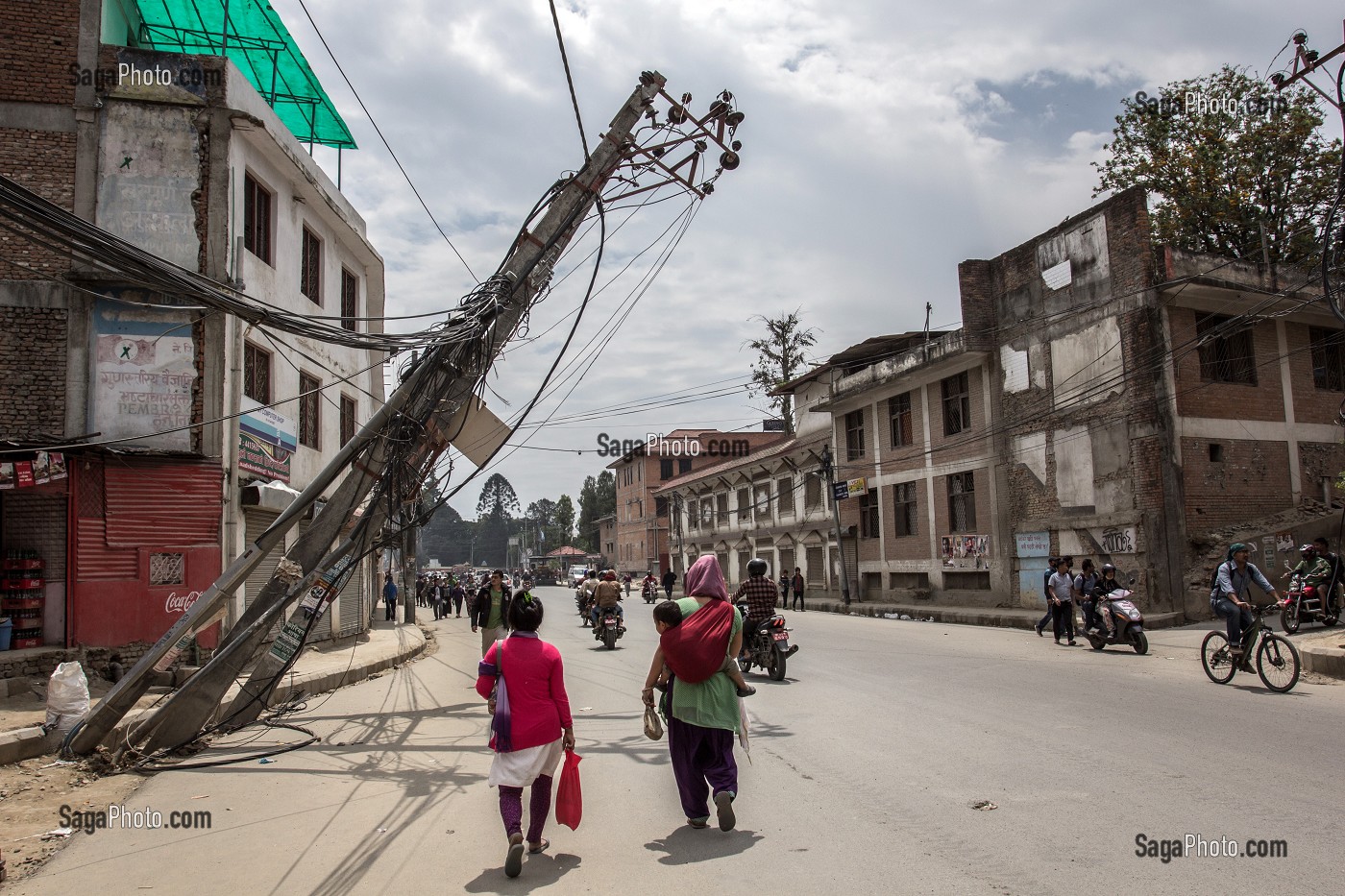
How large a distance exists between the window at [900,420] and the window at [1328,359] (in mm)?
11417

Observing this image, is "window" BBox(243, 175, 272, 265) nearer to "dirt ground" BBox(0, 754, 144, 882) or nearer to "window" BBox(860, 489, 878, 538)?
"dirt ground" BBox(0, 754, 144, 882)

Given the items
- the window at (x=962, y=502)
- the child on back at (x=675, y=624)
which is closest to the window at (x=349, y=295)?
the child on back at (x=675, y=624)

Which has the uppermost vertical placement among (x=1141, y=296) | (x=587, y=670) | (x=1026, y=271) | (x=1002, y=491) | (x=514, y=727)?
(x=1026, y=271)

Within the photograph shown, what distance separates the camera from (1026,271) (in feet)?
82.4

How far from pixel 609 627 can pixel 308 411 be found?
25.6 feet

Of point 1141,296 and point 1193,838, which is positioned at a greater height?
point 1141,296

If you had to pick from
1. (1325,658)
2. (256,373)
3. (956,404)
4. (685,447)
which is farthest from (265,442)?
(685,447)

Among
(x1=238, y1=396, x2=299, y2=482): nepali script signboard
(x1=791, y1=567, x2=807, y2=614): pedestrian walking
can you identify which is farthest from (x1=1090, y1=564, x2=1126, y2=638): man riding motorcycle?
(x1=791, y1=567, x2=807, y2=614): pedestrian walking

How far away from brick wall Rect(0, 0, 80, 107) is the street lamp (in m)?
26.1

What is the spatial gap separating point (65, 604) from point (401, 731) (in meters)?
6.05

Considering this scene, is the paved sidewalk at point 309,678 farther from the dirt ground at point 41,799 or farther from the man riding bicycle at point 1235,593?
the man riding bicycle at point 1235,593

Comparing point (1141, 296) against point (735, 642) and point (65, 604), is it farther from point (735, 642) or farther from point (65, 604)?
point (65, 604)

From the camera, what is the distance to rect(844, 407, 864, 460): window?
113ft

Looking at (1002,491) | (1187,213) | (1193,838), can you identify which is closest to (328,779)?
(1193,838)
